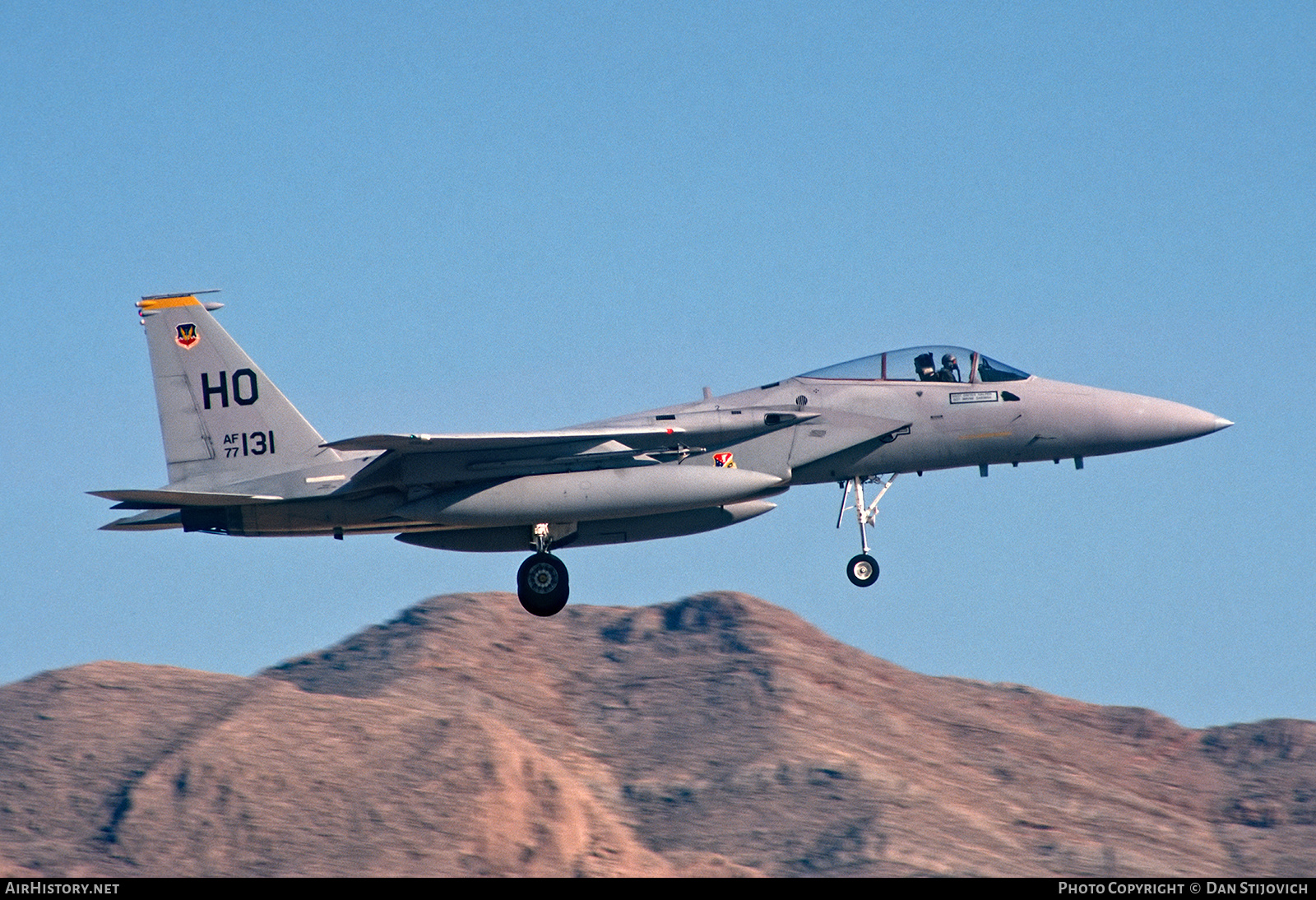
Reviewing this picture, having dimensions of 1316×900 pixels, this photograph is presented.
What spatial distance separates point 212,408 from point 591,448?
5.60 meters

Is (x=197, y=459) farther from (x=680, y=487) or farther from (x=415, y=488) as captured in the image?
(x=680, y=487)

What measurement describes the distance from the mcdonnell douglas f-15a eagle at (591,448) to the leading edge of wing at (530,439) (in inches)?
1.3

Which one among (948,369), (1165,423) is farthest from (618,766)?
(1165,423)

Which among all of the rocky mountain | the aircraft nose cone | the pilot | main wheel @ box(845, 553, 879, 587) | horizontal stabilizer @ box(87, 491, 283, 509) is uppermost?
the pilot

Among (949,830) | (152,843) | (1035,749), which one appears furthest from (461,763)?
(1035,749)

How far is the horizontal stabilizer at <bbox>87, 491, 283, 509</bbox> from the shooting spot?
19.7 m

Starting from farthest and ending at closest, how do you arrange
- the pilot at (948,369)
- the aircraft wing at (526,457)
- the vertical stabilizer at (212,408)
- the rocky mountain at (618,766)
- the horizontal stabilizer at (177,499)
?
the rocky mountain at (618,766), the pilot at (948,369), the vertical stabilizer at (212,408), the aircraft wing at (526,457), the horizontal stabilizer at (177,499)

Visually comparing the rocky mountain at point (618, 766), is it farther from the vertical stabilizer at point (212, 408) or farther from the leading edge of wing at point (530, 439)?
the leading edge of wing at point (530, 439)

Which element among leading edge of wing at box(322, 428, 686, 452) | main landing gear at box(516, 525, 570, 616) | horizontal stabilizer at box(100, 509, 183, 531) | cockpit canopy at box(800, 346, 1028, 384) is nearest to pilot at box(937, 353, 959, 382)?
cockpit canopy at box(800, 346, 1028, 384)

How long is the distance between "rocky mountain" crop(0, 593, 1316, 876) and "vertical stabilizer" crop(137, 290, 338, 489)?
1872 cm

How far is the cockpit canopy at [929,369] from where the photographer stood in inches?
851

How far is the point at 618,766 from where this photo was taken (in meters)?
45.1

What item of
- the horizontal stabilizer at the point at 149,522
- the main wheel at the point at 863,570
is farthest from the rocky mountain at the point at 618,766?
the main wheel at the point at 863,570

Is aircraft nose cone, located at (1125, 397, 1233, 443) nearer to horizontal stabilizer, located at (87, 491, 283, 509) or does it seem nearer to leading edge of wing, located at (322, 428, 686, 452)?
leading edge of wing, located at (322, 428, 686, 452)
